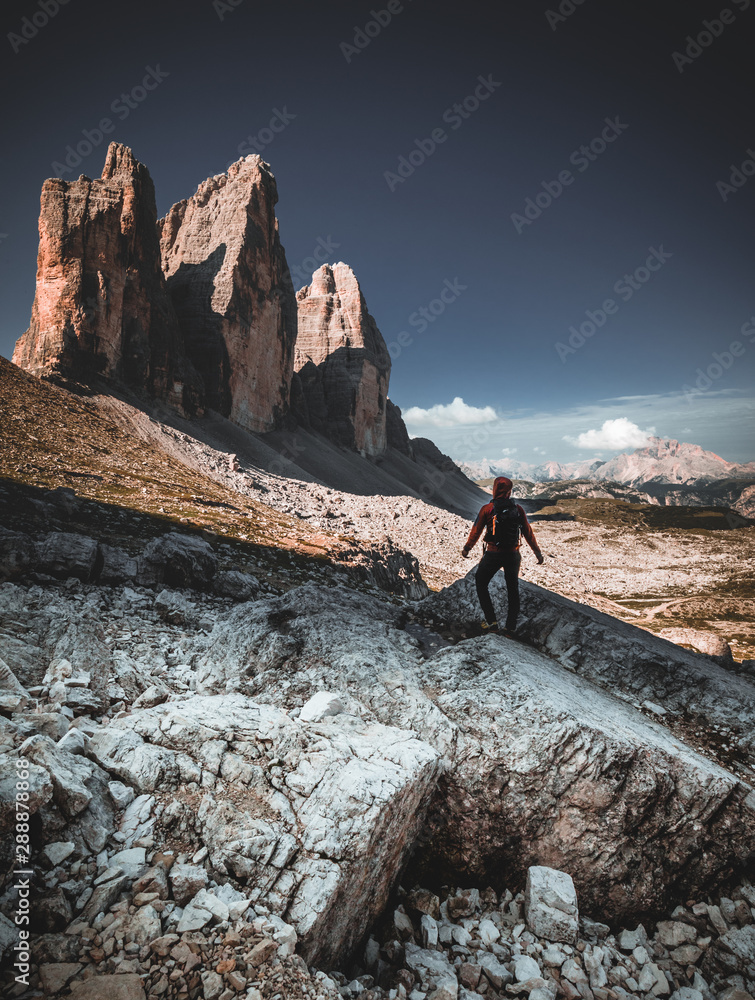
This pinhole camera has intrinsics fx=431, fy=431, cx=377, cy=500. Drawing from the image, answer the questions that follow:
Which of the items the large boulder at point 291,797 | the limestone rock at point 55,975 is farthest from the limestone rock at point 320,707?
the limestone rock at point 55,975

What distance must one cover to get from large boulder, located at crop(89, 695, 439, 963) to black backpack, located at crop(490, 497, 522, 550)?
16.2 feet

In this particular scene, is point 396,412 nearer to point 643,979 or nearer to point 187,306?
point 187,306

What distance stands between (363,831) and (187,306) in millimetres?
90701

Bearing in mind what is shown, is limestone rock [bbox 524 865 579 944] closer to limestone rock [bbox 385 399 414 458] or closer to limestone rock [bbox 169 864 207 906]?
limestone rock [bbox 169 864 207 906]

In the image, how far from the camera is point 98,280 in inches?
2189

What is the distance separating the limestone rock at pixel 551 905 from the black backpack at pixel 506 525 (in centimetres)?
594

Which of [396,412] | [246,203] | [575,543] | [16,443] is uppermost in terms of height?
[246,203]

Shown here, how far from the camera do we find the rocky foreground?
4.24 m

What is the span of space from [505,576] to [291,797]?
667 centimetres

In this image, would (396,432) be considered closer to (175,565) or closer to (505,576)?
(175,565)

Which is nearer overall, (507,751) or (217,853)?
(217,853)

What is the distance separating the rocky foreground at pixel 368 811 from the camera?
424 cm

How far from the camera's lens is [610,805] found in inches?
273

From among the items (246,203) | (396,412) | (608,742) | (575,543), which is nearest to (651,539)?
(575,543)
